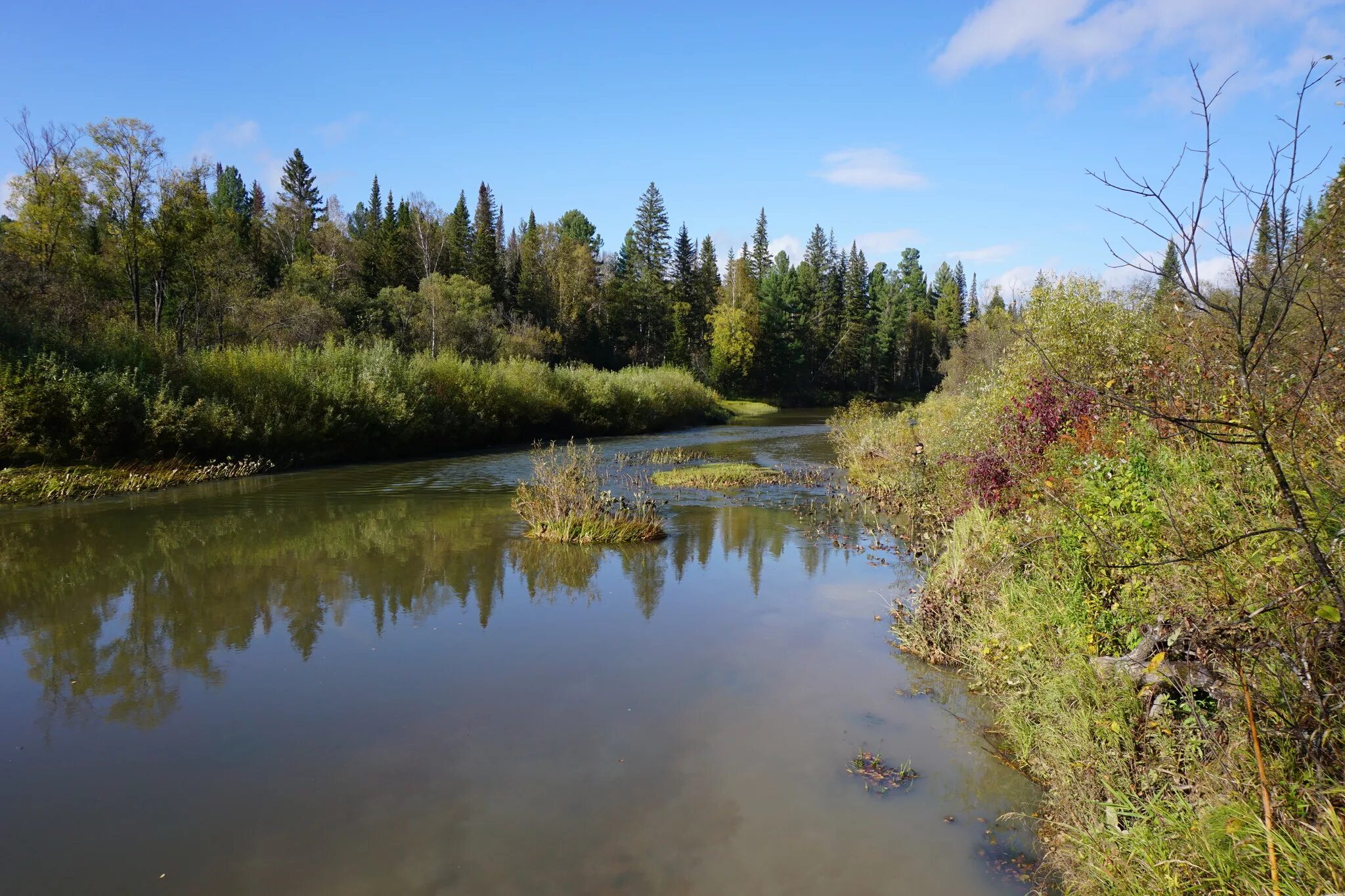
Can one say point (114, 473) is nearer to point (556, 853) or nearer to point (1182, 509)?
point (556, 853)

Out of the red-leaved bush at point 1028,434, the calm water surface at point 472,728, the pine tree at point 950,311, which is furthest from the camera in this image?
the pine tree at point 950,311

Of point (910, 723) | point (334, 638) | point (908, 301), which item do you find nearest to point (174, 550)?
point (334, 638)

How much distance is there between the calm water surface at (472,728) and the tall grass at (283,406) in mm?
6892

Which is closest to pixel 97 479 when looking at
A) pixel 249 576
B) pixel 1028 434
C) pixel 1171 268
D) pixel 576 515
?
pixel 249 576

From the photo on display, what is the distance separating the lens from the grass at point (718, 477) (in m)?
21.3

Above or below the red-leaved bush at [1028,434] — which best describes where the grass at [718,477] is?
below

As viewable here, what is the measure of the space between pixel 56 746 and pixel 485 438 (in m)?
27.1

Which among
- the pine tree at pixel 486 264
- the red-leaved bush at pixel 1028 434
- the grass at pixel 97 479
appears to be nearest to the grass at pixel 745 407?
the pine tree at pixel 486 264

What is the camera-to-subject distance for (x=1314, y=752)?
3.49m

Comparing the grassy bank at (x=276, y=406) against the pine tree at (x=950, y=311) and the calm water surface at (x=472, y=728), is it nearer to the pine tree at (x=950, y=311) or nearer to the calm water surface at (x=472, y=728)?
the calm water surface at (x=472, y=728)

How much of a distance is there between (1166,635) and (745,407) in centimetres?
5688

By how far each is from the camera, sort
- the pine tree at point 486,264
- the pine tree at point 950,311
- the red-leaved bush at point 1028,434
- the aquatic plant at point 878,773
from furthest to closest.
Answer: the pine tree at point 950,311 < the pine tree at point 486,264 < the red-leaved bush at point 1028,434 < the aquatic plant at point 878,773

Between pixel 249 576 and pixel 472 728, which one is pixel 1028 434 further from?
pixel 249 576

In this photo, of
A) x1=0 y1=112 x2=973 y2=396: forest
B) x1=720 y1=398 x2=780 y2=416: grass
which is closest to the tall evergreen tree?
x1=0 y1=112 x2=973 y2=396: forest
